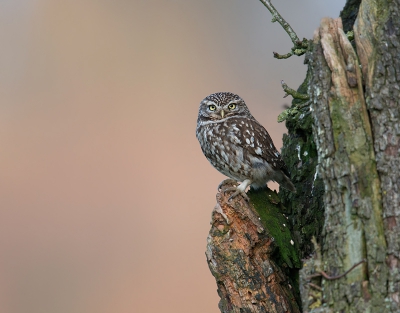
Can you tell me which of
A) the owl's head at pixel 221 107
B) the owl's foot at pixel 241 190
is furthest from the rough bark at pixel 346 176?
the owl's head at pixel 221 107

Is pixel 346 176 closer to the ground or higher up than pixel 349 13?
closer to the ground

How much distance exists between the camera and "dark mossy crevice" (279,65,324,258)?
326 centimetres

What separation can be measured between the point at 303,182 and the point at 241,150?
0.53 meters

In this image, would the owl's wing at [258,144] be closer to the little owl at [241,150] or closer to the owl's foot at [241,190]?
the little owl at [241,150]

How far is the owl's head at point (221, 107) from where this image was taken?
4262 millimetres

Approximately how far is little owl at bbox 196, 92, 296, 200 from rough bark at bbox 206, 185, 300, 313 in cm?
54

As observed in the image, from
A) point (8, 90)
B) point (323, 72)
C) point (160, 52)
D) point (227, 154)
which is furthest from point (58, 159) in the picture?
point (323, 72)

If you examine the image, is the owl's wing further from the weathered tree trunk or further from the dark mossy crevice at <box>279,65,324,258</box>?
the weathered tree trunk

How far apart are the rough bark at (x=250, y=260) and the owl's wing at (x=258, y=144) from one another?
28.2 inches

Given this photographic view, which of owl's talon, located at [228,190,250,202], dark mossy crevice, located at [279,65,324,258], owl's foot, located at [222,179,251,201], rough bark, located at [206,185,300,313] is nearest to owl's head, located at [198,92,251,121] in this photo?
dark mossy crevice, located at [279,65,324,258]

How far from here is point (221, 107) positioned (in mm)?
4270

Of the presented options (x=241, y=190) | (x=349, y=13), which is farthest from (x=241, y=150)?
(x=349, y=13)

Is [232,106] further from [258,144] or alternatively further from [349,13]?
[349,13]

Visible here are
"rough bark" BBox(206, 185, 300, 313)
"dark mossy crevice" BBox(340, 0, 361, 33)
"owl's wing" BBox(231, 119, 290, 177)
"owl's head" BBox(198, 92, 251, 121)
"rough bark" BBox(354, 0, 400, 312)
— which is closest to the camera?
"rough bark" BBox(354, 0, 400, 312)
